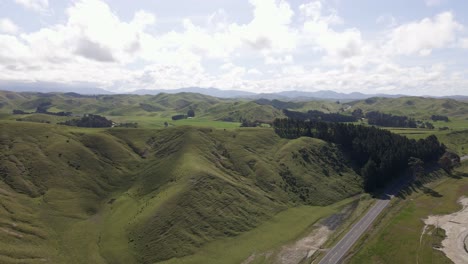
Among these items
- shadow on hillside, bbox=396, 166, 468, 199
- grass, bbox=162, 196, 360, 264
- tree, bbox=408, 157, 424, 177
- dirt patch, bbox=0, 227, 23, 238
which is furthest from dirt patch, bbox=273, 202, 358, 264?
dirt patch, bbox=0, 227, 23, 238

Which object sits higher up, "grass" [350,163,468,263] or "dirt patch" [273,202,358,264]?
"grass" [350,163,468,263]

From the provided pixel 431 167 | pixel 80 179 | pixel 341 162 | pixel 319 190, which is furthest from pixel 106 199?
pixel 431 167

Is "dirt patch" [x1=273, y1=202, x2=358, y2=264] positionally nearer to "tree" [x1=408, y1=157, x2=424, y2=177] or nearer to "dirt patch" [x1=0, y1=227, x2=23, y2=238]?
"tree" [x1=408, y1=157, x2=424, y2=177]

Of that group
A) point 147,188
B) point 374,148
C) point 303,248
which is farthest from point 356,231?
point 147,188

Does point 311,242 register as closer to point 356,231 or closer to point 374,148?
point 356,231

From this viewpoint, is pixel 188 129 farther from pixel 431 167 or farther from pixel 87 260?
pixel 431 167

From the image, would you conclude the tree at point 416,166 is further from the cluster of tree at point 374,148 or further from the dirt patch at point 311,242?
the dirt patch at point 311,242

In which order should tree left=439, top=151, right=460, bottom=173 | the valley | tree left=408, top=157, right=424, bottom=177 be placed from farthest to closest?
tree left=439, top=151, right=460, bottom=173
tree left=408, top=157, right=424, bottom=177
the valley

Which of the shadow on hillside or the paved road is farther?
the shadow on hillside
